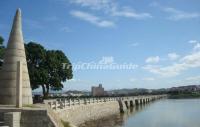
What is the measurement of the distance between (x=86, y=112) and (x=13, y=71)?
17.8 m

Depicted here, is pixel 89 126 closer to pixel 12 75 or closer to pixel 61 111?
pixel 61 111

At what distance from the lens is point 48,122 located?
18.9 m

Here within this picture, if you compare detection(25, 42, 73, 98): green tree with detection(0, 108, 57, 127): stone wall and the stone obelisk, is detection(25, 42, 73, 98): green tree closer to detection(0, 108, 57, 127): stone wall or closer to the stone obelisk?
the stone obelisk

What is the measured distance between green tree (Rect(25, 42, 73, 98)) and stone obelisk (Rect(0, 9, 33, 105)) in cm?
3079

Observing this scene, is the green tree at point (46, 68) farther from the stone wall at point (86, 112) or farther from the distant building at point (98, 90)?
the distant building at point (98, 90)

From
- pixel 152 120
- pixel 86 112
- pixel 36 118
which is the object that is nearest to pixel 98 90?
pixel 152 120

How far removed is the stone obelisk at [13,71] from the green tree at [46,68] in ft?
101

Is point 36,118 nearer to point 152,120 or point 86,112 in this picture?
point 86,112

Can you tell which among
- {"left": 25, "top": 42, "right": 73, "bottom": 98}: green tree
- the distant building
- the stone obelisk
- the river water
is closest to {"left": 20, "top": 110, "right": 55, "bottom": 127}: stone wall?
the stone obelisk

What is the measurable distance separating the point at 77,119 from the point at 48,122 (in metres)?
16.1

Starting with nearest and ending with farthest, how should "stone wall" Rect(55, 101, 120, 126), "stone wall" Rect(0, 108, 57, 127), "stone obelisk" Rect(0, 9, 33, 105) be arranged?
"stone wall" Rect(0, 108, 57, 127) → "stone obelisk" Rect(0, 9, 33, 105) → "stone wall" Rect(55, 101, 120, 126)

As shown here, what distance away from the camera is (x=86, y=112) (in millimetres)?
39500

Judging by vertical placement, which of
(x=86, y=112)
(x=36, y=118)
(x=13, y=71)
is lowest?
(x=86, y=112)

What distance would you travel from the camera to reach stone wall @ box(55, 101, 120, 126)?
3023 centimetres
